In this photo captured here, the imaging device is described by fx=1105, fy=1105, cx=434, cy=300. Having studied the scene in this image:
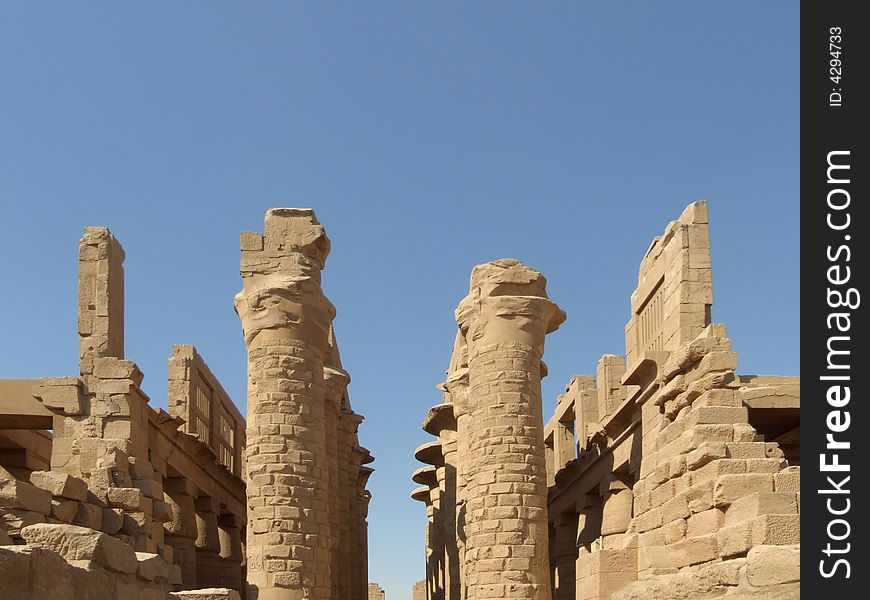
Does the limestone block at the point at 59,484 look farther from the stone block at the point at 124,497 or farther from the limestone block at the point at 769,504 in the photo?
the limestone block at the point at 769,504

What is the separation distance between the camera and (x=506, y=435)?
1902cm

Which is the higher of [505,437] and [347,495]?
[505,437]

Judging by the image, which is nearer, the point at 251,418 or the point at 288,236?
the point at 251,418

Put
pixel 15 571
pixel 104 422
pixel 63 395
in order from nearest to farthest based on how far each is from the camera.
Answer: pixel 15 571 → pixel 63 395 → pixel 104 422

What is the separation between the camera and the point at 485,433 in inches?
755

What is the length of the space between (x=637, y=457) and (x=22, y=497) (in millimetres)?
10290

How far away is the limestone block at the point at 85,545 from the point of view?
20.5ft

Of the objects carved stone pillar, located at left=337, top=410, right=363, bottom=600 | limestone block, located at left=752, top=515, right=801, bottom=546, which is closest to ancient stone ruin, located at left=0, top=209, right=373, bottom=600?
carved stone pillar, located at left=337, top=410, right=363, bottom=600

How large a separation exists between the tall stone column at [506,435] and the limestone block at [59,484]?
736 cm

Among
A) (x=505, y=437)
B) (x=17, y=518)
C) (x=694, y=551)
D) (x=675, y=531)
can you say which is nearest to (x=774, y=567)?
(x=694, y=551)

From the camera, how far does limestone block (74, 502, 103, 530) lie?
1348 cm

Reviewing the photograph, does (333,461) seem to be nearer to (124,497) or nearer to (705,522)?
(124,497)

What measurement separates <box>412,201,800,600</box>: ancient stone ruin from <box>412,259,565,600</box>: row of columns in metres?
0.03

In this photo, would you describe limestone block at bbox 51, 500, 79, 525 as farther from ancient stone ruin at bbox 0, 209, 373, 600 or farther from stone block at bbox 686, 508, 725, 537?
stone block at bbox 686, 508, 725, 537
